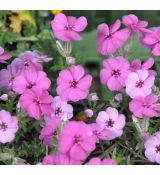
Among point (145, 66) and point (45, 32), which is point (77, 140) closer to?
point (145, 66)

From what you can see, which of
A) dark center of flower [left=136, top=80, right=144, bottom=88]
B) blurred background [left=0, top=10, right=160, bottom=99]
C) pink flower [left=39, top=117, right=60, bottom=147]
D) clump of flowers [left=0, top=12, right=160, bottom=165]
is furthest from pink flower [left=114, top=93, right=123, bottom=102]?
blurred background [left=0, top=10, right=160, bottom=99]

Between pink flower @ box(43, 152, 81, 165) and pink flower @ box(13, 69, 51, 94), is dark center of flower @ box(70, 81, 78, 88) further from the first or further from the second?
pink flower @ box(43, 152, 81, 165)

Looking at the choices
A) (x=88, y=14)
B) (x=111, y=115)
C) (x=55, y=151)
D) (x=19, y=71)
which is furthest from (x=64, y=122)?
(x=88, y=14)

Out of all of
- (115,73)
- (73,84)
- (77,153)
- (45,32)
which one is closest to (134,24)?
(115,73)

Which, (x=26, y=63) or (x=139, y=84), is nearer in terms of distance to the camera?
(x=139, y=84)

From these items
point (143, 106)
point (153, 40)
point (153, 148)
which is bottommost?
point (153, 148)

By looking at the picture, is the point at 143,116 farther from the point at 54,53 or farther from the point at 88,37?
the point at 88,37
